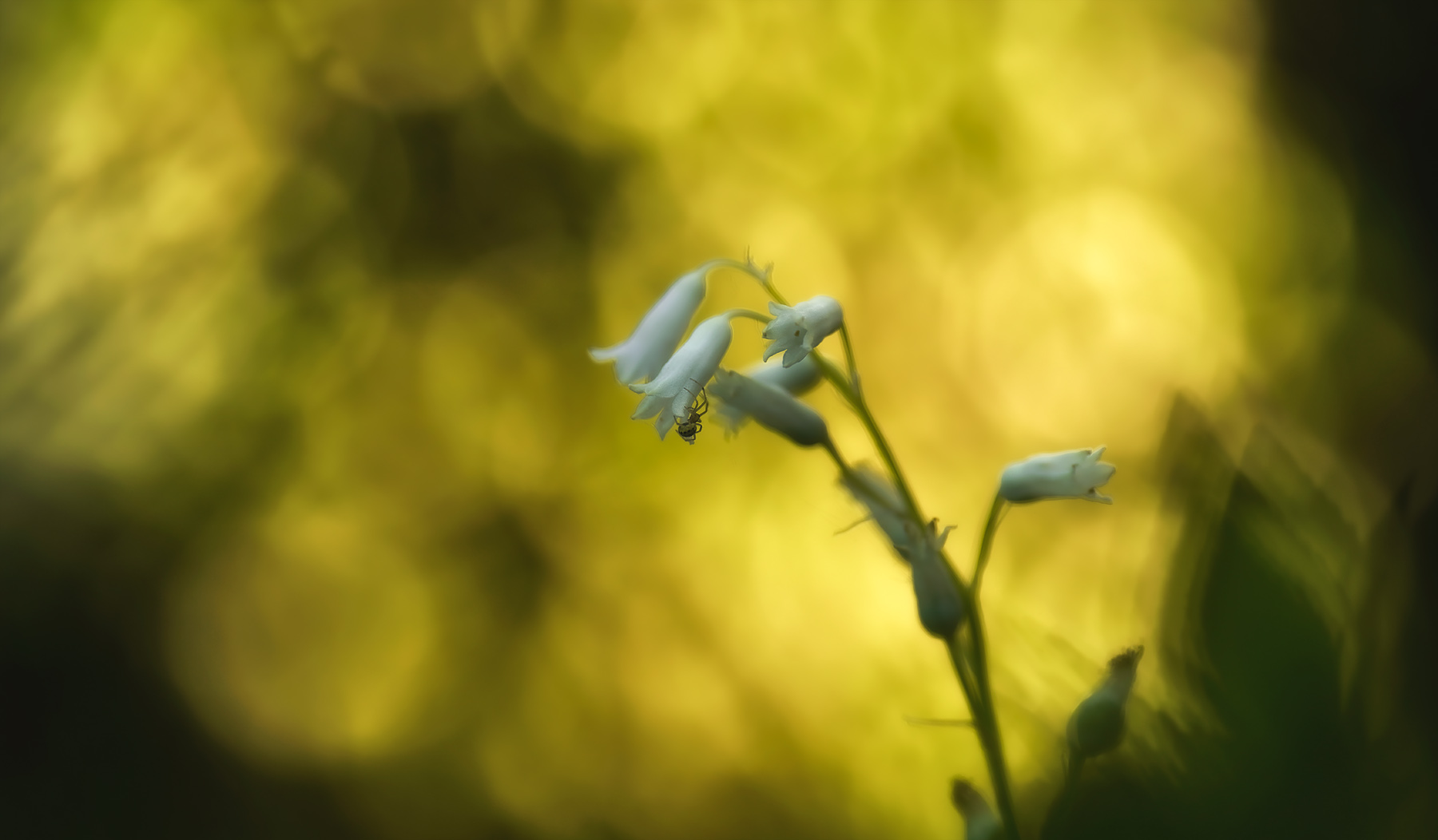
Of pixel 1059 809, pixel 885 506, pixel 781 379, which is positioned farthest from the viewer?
pixel 781 379

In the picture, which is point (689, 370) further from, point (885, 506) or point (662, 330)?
point (885, 506)

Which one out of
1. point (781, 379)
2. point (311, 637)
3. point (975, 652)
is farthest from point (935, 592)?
point (311, 637)

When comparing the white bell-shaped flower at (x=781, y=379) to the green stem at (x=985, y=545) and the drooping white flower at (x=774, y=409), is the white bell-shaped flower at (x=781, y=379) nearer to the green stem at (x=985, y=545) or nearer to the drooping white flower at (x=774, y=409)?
the drooping white flower at (x=774, y=409)

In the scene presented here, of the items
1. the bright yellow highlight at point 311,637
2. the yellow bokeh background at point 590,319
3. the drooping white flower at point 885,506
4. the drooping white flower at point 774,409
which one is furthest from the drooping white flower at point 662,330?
the bright yellow highlight at point 311,637

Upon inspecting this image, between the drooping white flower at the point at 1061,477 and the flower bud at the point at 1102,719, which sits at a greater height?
the drooping white flower at the point at 1061,477

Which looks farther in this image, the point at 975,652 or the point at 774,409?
the point at 774,409

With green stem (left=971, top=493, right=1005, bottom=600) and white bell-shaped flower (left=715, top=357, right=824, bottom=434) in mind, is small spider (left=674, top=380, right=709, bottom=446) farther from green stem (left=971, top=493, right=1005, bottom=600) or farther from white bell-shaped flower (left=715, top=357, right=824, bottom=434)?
green stem (left=971, top=493, right=1005, bottom=600)

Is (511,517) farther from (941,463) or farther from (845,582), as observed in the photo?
(941,463)
